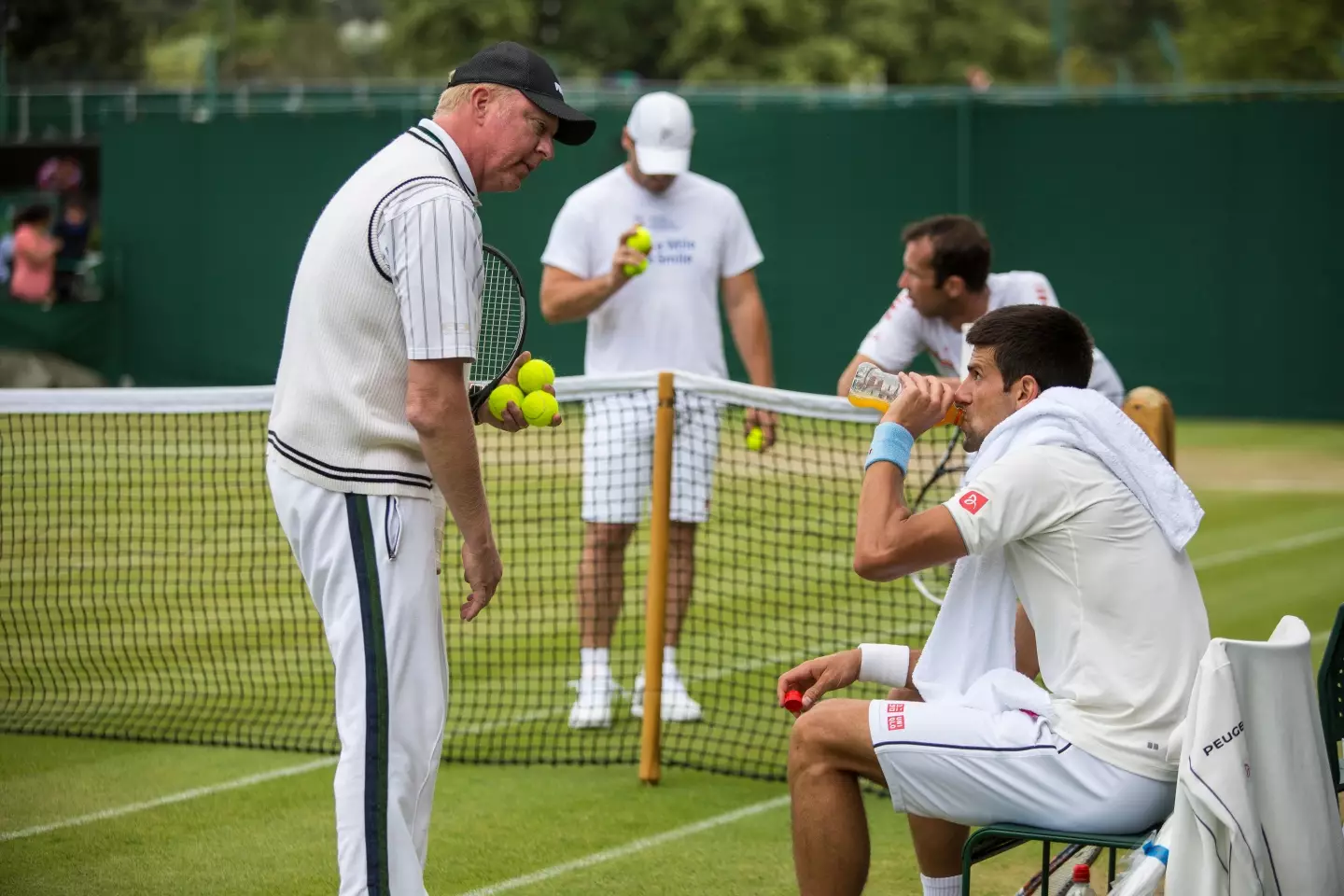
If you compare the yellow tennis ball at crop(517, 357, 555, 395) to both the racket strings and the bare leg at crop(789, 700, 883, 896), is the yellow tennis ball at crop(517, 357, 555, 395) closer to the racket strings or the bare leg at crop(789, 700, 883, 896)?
the racket strings

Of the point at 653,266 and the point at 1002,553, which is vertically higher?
the point at 653,266

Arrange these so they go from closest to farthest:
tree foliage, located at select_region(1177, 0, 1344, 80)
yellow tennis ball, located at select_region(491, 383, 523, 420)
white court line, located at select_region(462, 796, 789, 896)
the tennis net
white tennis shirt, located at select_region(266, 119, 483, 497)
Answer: white tennis shirt, located at select_region(266, 119, 483, 497) → yellow tennis ball, located at select_region(491, 383, 523, 420) → white court line, located at select_region(462, 796, 789, 896) → the tennis net → tree foliage, located at select_region(1177, 0, 1344, 80)

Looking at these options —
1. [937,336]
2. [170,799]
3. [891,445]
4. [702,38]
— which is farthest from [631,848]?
[702,38]

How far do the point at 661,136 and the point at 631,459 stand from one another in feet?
4.38

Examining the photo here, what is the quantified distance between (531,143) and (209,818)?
2.85 meters

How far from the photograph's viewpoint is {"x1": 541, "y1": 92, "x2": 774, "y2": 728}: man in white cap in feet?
23.1

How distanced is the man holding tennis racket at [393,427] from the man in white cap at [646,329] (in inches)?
112

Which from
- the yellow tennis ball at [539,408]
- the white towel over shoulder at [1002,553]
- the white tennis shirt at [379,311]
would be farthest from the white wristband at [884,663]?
the white tennis shirt at [379,311]

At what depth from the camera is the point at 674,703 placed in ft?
23.0

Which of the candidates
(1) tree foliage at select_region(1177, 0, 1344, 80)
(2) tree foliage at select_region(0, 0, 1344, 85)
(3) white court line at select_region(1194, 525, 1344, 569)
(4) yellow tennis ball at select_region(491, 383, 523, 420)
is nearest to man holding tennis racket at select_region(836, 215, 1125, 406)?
(4) yellow tennis ball at select_region(491, 383, 523, 420)

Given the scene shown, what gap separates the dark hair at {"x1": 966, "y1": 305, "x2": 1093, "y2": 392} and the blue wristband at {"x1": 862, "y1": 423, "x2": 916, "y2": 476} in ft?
0.87

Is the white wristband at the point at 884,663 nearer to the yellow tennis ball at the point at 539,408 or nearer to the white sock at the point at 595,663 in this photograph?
the yellow tennis ball at the point at 539,408

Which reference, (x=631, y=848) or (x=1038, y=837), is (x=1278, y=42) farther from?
(x=1038, y=837)

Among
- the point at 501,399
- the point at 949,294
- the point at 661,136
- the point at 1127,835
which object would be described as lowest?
the point at 1127,835
